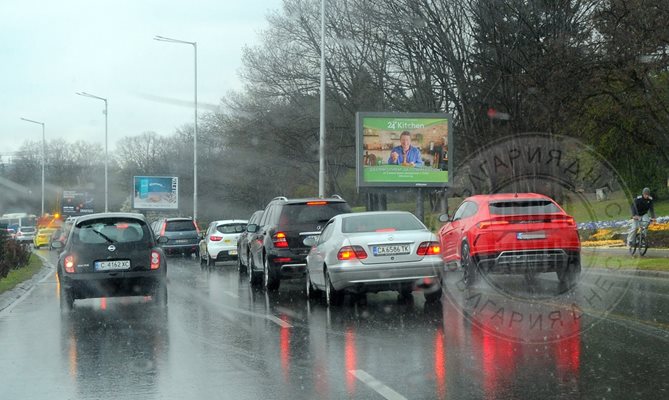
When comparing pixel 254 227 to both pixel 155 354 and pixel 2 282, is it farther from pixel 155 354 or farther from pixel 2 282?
pixel 155 354

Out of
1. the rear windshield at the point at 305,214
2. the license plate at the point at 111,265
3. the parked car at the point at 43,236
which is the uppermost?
the rear windshield at the point at 305,214

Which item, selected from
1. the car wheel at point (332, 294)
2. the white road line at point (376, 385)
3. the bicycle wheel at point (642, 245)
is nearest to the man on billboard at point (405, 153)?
the bicycle wheel at point (642, 245)

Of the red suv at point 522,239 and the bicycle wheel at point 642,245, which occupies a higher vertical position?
the red suv at point 522,239

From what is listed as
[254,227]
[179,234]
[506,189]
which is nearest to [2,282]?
[254,227]

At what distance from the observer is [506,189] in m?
37.5

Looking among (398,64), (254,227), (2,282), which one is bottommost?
(2,282)

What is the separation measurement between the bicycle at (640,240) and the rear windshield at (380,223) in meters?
11.2

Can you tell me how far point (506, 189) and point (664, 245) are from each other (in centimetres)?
1171

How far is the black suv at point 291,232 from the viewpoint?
17.8m

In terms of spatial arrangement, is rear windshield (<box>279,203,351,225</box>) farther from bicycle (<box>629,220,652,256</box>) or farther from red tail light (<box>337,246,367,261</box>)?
bicycle (<box>629,220,652,256</box>)

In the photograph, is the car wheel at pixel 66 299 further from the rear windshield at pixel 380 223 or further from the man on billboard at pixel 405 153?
the man on billboard at pixel 405 153

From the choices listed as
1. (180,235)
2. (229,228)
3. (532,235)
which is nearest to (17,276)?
(229,228)

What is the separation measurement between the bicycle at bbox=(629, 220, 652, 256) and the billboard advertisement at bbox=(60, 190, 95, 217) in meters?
56.8

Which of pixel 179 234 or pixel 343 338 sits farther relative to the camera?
pixel 179 234
